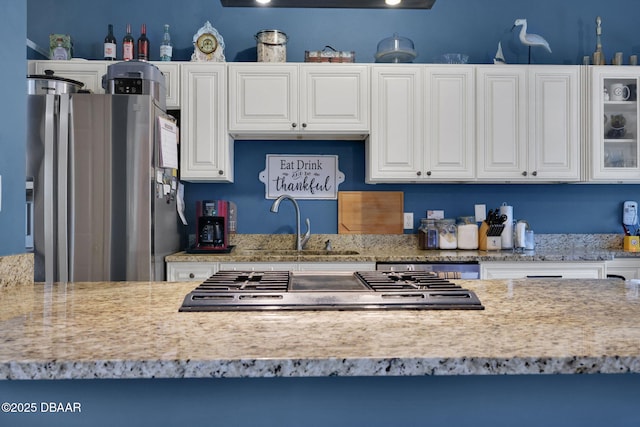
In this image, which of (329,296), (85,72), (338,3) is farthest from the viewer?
(85,72)

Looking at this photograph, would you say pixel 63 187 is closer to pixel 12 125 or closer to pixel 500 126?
pixel 12 125

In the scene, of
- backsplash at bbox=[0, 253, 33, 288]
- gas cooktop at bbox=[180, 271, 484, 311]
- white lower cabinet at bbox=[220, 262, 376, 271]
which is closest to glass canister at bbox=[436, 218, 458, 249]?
white lower cabinet at bbox=[220, 262, 376, 271]

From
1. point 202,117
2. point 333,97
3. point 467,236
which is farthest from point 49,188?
point 467,236

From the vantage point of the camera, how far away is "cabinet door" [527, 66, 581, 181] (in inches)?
127

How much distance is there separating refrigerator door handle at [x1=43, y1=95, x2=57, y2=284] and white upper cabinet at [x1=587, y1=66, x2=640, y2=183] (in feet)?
11.0

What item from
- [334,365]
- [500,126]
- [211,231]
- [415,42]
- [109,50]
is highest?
[415,42]

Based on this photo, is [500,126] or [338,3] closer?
[338,3]

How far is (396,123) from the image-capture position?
320 cm

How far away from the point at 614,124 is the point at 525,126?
2.13 ft

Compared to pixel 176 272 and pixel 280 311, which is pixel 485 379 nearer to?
pixel 280 311

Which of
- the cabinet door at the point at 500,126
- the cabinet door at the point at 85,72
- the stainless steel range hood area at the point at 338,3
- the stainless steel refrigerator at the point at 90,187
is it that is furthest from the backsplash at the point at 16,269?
the cabinet door at the point at 500,126

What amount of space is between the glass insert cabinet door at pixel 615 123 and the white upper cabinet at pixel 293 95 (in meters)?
1.60

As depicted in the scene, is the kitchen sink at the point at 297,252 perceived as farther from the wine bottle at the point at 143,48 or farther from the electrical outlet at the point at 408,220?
the wine bottle at the point at 143,48

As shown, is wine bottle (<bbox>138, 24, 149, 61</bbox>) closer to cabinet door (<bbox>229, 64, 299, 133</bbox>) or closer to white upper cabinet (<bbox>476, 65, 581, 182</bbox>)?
cabinet door (<bbox>229, 64, 299, 133</bbox>)
